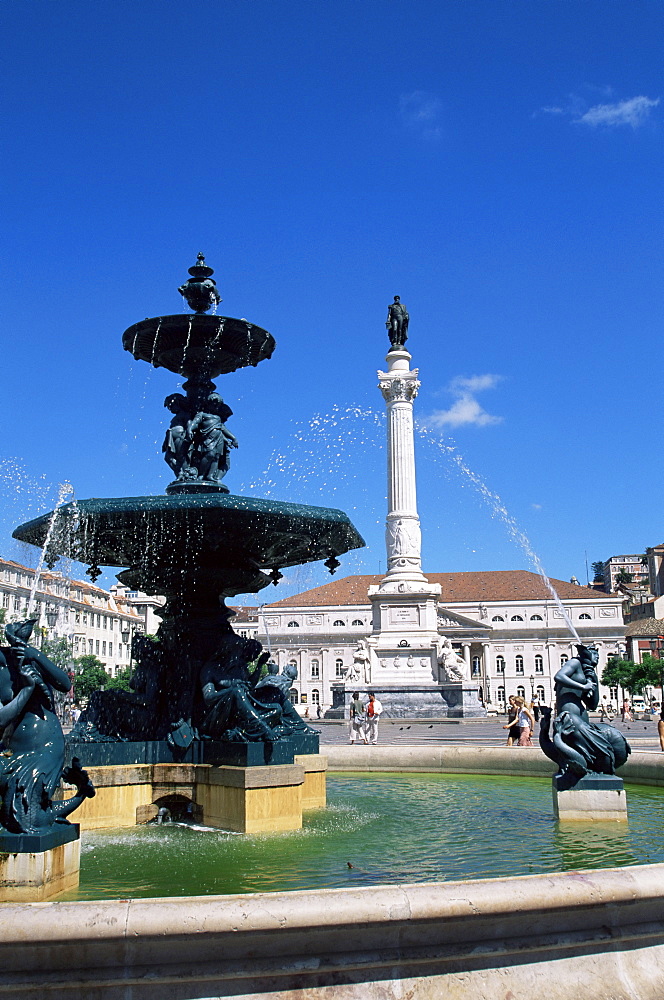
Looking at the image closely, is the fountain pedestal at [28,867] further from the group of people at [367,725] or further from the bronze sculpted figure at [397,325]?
the bronze sculpted figure at [397,325]

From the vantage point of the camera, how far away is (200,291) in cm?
1004

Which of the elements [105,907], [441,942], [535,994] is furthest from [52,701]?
[535,994]

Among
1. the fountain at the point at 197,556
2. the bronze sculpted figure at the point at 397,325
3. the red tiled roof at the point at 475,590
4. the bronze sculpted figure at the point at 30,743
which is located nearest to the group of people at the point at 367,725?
the fountain at the point at 197,556

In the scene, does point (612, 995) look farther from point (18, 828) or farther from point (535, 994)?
point (18, 828)

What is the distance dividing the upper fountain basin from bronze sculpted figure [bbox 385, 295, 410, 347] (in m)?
42.1

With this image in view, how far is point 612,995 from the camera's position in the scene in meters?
3.71

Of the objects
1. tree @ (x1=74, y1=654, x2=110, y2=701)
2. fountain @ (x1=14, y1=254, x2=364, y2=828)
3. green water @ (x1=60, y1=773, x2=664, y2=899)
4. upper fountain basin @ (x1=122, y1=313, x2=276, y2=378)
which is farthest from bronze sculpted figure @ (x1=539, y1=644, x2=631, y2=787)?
tree @ (x1=74, y1=654, x2=110, y2=701)

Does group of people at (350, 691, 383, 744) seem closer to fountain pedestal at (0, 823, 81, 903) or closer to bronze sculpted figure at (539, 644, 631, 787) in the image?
bronze sculpted figure at (539, 644, 631, 787)

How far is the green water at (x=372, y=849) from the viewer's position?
17.9 feet

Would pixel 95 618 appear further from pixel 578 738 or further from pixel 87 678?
pixel 578 738

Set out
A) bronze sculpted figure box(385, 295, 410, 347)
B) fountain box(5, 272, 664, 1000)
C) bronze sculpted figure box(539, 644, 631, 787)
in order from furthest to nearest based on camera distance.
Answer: bronze sculpted figure box(385, 295, 410, 347), bronze sculpted figure box(539, 644, 631, 787), fountain box(5, 272, 664, 1000)

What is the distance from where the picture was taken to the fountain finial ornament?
32.9 ft

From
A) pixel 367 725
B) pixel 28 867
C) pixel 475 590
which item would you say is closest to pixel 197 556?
pixel 28 867

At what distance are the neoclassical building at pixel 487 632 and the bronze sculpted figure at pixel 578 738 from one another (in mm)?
82284
